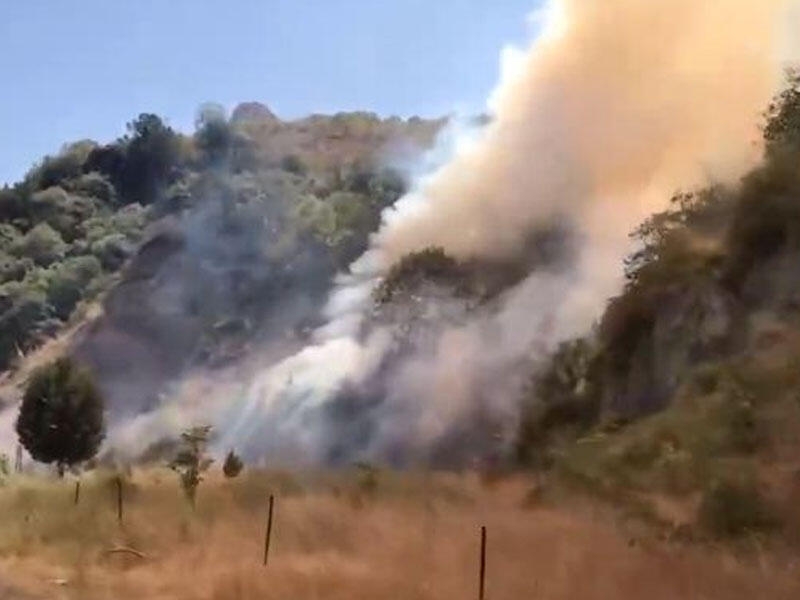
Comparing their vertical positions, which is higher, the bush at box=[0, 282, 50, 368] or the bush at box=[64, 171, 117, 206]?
the bush at box=[64, 171, 117, 206]

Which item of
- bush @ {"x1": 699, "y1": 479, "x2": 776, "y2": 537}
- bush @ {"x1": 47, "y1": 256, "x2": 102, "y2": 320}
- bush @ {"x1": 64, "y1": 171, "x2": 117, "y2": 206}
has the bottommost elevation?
bush @ {"x1": 699, "y1": 479, "x2": 776, "y2": 537}

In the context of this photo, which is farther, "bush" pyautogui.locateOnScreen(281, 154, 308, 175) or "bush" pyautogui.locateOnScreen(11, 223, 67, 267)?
"bush" pyautogui.locateOnScreen(281, 154, 308, 175)

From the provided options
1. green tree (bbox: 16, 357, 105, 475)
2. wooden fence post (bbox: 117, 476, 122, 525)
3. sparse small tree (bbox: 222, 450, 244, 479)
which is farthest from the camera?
green tree (bbox: 16, 357, 105, 475)

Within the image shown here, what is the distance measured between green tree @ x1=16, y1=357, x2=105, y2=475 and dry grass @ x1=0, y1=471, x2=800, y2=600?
1604 centimetres

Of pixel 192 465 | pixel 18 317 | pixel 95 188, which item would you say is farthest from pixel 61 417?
pixel 95 188

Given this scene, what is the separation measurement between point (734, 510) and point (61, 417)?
30224 millimetres

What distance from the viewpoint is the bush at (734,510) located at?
48.6ft

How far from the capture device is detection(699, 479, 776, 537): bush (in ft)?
48.6

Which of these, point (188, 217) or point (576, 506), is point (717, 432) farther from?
point (188, 217)

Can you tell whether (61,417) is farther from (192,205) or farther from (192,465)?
(192,205)

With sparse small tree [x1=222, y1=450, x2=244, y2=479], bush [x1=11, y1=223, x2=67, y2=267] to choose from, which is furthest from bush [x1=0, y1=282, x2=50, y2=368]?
sparse small tree [x1=222, y1=450, x2=244, y2=479]

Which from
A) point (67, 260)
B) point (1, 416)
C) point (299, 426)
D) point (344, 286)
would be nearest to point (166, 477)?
point (299, 426)

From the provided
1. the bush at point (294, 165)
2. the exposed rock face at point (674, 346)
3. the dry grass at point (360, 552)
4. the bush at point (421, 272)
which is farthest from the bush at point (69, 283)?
the exposed rock face at point (674, 346)

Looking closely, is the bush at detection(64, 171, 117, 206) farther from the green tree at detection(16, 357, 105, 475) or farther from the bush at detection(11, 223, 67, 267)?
the green tree at detection(16, 357, 105, 475)
